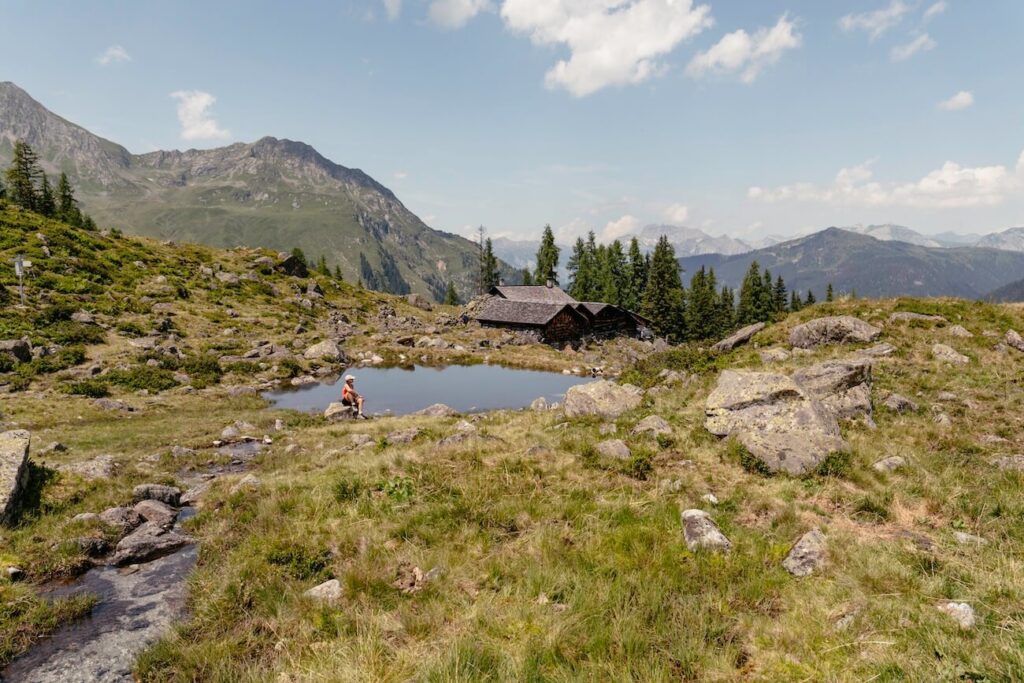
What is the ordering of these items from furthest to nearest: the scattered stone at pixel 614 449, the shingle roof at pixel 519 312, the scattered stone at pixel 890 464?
1. the shingle roof at pixel 519 312
2. the scattered stone at pixel 614 449
3. the scattered stone at pixel 890 464

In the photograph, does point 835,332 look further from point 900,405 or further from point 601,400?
point 601,400

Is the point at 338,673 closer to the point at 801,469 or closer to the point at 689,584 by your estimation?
the point at 689,584

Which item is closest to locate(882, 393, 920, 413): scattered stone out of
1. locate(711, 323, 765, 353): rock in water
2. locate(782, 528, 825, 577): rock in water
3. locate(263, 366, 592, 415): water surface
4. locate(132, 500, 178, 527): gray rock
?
locate(782, 528, 825, 577): rock in water

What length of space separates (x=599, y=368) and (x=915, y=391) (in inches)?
1303

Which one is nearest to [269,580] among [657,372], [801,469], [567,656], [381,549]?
[381,549]

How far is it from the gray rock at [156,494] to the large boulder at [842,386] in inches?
701

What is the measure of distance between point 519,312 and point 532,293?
1270 centimetres

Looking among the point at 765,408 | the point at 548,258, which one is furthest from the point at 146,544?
the point at 548,258

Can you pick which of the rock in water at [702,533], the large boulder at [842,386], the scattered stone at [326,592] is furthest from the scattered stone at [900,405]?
the scattered stone at [326,592]

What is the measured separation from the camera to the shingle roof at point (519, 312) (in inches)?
2410

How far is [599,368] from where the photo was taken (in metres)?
49.2

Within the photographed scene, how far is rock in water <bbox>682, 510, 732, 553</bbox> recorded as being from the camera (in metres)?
7.70

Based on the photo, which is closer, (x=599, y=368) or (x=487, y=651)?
(x=487, y=651)

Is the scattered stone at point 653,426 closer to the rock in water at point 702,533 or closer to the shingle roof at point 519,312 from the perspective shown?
the rock in water at point 702,533
